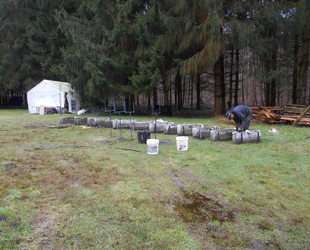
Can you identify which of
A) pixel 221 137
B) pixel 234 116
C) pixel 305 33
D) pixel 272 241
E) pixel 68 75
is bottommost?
pixel 272 241

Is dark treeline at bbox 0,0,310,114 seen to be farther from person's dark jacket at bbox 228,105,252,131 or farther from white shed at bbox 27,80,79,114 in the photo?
person's dark jacket at bbox 228,105,252,131

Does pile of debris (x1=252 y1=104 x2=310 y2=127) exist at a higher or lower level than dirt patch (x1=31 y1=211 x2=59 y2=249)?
higher

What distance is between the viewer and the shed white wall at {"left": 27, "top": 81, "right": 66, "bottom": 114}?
16.5m

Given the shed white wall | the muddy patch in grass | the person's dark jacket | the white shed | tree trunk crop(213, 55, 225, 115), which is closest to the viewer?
the muddy patch in grass

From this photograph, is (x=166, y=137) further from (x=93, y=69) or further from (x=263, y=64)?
(x=263, y=64)

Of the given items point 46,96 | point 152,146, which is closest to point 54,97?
point 46,96

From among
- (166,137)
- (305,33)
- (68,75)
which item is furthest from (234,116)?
(68,75)

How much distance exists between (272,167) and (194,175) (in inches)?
57.5

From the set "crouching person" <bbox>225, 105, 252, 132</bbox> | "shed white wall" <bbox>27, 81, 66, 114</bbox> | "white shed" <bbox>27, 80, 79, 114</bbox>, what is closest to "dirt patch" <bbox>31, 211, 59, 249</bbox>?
"crouching person" <bbox>225, 105, 252, 132</bbox>

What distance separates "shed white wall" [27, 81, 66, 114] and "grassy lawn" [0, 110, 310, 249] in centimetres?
1187

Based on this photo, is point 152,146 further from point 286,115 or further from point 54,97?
point 54,97

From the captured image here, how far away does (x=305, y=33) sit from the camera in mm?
10383

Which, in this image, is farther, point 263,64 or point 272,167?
point 263,64

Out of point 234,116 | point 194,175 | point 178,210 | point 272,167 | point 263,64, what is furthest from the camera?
point 263,64
